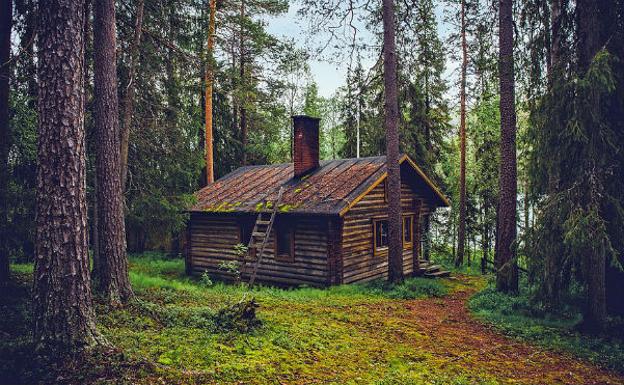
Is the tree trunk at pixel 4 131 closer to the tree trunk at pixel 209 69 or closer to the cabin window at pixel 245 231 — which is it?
the tree trunk at pixel 209 69

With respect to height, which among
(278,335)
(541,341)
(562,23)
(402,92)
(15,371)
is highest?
(402,92)

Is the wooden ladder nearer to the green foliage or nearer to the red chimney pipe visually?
the red chimney pipe

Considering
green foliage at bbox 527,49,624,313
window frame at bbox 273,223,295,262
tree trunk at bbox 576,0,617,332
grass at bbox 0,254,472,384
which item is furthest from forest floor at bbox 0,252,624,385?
window frame at bbox 273,223,295,262

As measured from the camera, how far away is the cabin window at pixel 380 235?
17.3 metres

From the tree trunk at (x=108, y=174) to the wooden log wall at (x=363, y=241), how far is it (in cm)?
861

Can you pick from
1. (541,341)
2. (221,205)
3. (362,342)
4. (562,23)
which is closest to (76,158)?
(362,342)

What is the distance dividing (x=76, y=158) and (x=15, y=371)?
261 centimetres

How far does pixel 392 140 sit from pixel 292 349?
9082mm

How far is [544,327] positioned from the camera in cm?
978

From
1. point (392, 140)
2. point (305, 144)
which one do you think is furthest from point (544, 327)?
point (305, 144)

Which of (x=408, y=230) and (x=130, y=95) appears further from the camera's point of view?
(x=408, y=230)

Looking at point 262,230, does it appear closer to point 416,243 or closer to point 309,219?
point 309,219

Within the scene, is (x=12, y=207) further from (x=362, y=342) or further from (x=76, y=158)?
(x=362, y=342)

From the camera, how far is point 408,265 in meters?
19.5
